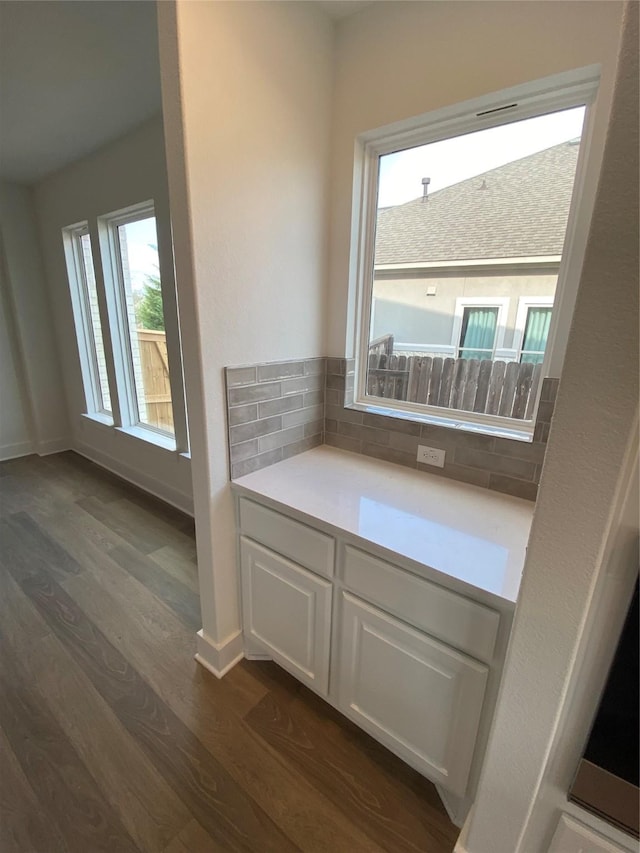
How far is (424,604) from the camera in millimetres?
1011

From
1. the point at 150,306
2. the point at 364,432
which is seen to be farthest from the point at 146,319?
the point at 364,432

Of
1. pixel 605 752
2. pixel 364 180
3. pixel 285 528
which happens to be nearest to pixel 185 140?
pixel 364 180

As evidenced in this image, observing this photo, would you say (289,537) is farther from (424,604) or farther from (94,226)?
(94,226)

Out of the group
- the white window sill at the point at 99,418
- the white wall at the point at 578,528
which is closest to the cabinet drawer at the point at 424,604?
the white wall at the point at 578,528

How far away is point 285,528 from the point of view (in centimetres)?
129

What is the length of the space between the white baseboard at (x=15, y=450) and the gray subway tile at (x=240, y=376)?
12.5 feet

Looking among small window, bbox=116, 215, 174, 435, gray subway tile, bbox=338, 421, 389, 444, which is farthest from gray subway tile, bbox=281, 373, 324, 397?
small window, bbox=116, 215, 174, 435

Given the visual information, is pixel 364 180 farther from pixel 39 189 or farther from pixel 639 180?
pixel 39 189

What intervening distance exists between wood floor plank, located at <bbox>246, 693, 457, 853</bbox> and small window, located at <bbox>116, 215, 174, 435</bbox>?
2147 mm

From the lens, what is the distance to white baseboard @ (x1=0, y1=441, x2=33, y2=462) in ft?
12.3

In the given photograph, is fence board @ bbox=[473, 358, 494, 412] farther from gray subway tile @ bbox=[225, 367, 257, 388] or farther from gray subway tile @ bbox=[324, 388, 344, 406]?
gray subway tile @ bbox=[225, 367, 257, 388]

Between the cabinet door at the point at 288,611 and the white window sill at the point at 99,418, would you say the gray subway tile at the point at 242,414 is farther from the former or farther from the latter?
the white window sill at the point at 99,418

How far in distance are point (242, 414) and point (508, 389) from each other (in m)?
1.03

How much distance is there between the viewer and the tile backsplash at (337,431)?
1340mm
